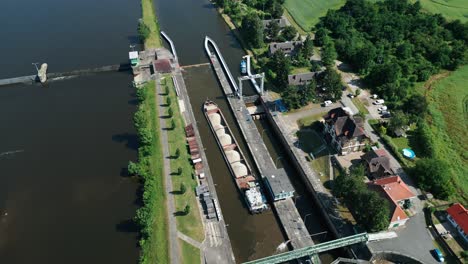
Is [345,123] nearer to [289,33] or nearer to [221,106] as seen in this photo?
[221,106]

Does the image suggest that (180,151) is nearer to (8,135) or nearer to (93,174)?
(93,174)

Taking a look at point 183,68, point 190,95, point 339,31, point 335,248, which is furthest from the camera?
Result: point 339,31

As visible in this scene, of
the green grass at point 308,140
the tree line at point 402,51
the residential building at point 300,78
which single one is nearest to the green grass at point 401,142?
the tree line at point 402,51

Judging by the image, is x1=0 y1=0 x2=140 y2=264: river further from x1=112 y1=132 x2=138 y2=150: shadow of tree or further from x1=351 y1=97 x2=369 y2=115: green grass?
x1=351 y1=97 x2=369 y2=115: green grass

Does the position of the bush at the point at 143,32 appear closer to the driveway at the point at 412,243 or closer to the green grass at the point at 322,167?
the green grass at the point at 322,167

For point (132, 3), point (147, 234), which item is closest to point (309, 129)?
point (147, 234)

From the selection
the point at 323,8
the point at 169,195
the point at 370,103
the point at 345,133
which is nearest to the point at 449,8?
the point at 323,8

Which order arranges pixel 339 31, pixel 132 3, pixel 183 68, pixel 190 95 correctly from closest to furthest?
pixel 190 95 < pixel 183 68 < pixel 339 31 < pixel 132 3
